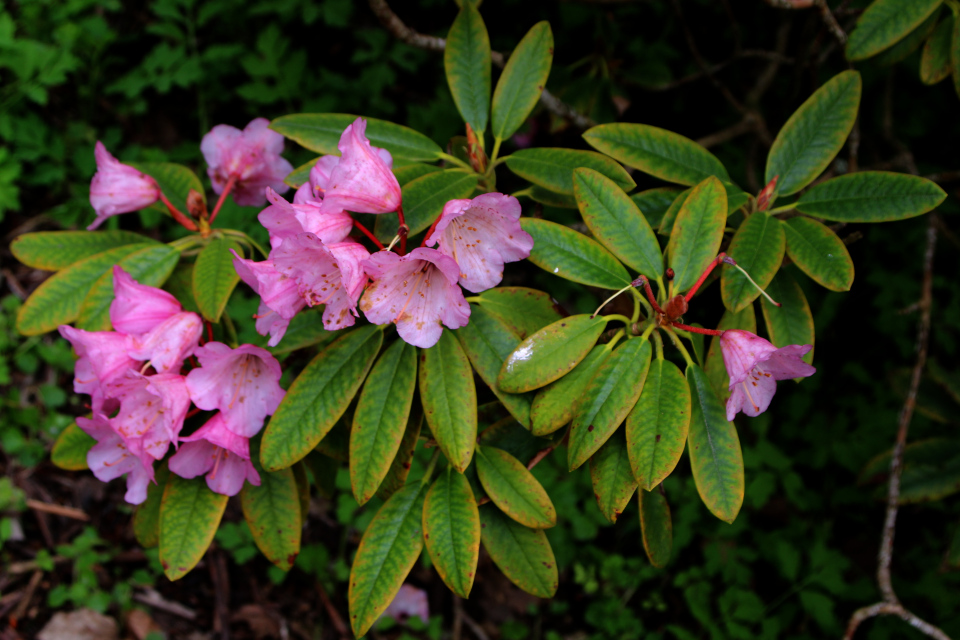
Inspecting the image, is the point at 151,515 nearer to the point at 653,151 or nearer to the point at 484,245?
the point at 484,245

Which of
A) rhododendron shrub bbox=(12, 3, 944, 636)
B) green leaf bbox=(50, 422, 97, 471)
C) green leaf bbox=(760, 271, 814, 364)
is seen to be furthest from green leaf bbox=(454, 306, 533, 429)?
green leaf bbox=(50, 422, 97, 471)

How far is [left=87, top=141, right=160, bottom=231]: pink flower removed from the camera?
118 cm

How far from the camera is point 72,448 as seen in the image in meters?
1.21

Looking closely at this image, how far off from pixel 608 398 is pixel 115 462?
88 centimetres

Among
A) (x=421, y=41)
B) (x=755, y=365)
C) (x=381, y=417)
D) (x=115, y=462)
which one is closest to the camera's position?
(x=755, y=365)

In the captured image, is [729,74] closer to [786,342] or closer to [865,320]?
[865,320]

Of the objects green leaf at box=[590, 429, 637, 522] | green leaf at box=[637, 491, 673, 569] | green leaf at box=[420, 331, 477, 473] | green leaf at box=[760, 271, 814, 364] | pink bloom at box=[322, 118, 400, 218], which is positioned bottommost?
green leaf at box=[637, 491, 673, 569]

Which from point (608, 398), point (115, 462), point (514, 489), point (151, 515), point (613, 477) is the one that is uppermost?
point (608, 398)

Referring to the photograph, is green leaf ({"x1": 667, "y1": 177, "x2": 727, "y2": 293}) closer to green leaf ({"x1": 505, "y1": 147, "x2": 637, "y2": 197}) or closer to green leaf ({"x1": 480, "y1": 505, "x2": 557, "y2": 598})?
green leaf ({"x1": 505, "y1": 147, "x2": 637, "y2": 197})

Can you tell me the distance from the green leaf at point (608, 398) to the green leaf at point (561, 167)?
11.2 inches

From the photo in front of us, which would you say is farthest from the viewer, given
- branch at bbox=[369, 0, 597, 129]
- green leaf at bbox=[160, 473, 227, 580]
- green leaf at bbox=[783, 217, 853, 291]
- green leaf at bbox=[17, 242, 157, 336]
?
branch at bbox=[369, 0, 597, 129]

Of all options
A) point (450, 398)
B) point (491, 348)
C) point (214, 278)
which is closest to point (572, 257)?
point (491, 348)

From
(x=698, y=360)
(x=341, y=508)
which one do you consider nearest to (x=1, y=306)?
(x=341, y=508)

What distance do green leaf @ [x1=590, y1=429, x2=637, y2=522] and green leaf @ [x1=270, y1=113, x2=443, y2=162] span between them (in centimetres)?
61
